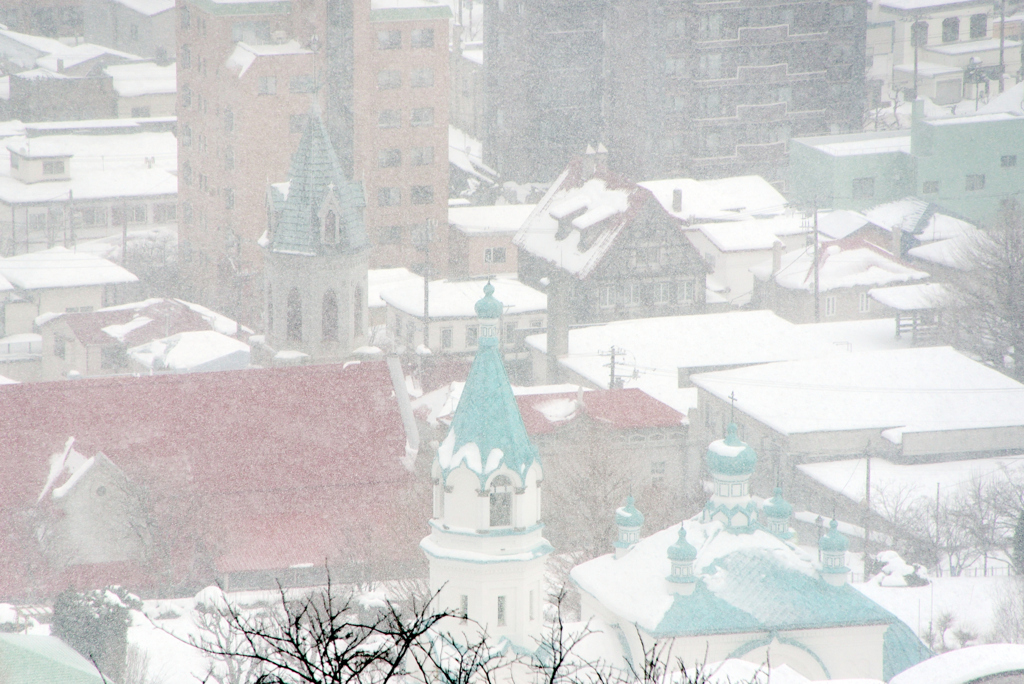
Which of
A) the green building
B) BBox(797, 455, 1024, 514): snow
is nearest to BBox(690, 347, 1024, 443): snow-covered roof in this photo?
BBox(797, 455, 1024, 514): snow

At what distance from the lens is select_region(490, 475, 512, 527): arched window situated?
888 inches

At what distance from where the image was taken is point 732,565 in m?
24.3

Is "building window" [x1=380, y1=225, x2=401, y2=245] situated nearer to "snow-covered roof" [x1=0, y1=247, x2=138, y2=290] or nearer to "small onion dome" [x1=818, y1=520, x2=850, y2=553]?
"snow-covered roof" [x1=0, y1=247, x2=138, y2=290]

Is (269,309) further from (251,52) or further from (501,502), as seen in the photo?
(251,52)

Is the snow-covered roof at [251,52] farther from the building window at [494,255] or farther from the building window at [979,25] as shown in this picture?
the building window at [979,25]

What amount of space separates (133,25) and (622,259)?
46830 millimetres

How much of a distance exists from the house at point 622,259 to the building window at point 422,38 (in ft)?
34.0

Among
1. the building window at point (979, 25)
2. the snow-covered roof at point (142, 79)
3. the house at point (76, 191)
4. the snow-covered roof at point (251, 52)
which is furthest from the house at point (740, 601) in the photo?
the building window at point (979, 25)

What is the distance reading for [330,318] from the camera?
37375 mm

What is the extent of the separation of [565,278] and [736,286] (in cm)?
792

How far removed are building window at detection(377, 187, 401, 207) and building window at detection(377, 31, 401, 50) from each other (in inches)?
213

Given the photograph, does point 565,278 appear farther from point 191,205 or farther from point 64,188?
point 64,188

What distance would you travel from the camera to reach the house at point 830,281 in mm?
57812

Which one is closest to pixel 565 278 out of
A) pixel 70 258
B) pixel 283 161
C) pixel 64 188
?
pixel 283 161
